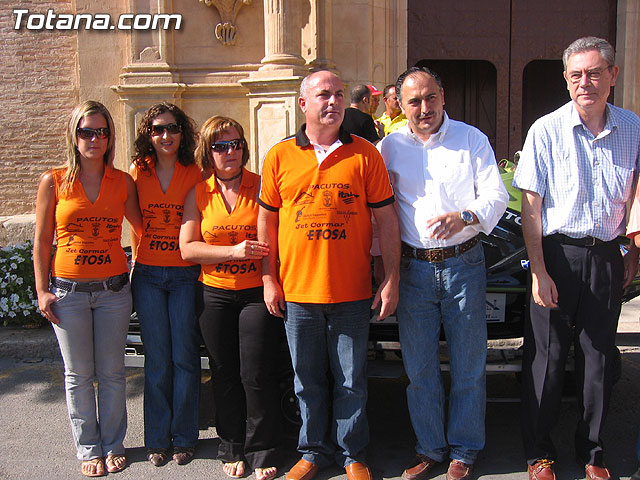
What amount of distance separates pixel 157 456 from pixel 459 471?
174 cm

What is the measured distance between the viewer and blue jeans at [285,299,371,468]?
3639 millimetres

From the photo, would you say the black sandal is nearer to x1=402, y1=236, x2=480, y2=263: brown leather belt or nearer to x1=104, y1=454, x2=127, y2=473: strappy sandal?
x1=104, y1=454, x2=127, y2=473: strappy sandal

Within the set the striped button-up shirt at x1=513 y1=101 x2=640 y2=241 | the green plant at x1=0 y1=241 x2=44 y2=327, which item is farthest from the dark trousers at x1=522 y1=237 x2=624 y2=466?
Answer: the green plant at x1=0 y1=241 x2=44 y2=327

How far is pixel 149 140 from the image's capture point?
4.10 m

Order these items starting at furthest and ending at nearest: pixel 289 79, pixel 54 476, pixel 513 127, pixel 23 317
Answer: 1. pixel 513 127
2. pixel 289 79
3. pixel 23 317
4. pixel 54 476

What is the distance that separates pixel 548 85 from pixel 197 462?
10.4m

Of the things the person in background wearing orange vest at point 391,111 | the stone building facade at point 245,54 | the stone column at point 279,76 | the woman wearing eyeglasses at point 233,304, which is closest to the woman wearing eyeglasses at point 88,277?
the woman wearing eyeglasses at point 233,304

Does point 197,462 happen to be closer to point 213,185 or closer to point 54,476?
point 54,476

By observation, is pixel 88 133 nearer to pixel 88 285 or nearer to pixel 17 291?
pixel 88 285

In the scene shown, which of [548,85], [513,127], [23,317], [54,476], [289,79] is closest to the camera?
[54,476]

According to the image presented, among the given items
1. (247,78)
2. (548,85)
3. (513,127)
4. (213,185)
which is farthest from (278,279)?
(548,85)

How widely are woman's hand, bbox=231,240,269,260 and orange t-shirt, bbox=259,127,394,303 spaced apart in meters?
0.10

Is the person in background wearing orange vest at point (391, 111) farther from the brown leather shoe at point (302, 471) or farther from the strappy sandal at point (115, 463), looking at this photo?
the strappy sandal at point (115, 463)

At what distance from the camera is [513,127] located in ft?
33.4
